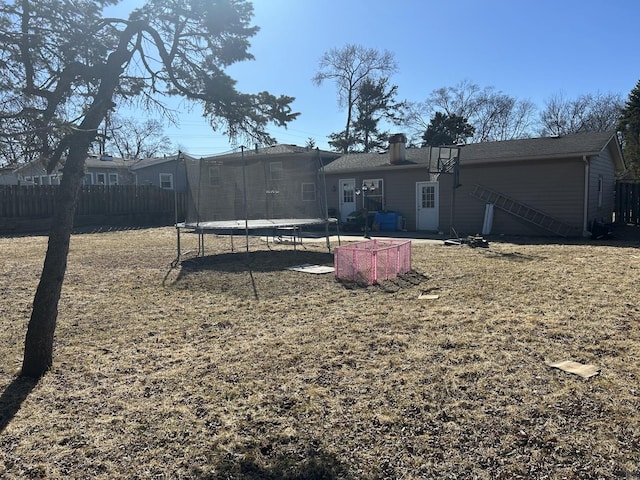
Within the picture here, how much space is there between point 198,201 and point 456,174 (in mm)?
6799

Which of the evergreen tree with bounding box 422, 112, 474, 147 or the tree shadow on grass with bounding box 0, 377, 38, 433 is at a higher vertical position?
the evergreen tree with bounding box 422, 112, 474, 147

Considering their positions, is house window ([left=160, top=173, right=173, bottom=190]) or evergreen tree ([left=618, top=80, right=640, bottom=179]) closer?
evergreen tree ([left=618, top=80, right=640, bottom=179])

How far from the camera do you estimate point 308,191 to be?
1093 centimetres

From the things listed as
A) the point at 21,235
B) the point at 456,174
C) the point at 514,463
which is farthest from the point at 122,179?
the point at 514,463

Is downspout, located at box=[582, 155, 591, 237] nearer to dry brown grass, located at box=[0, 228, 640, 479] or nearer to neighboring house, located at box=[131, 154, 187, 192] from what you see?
dry brown grass, located at box=[0, 228, 640, 479]

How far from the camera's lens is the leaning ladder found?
1373 cm

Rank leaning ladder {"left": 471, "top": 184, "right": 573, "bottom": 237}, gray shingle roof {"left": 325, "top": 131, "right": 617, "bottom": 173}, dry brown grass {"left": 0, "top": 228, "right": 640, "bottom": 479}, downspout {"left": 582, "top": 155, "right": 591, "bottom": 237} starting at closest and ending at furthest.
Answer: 1. dry brown grass {"left": 0, "top": 228, "right": 640, "bottom": 479}
2. downspout {"left": 582, "top": 155, "right": 591, "bottom": 237}
3. gray shingle roof {"left": 325, "top": 131, "right": 617, "bottom": 173}
4. leaning ladder {"left": 471, "top": 184, "right": 573, "bottom": 237}

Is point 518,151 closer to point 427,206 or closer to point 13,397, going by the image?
point 427,206

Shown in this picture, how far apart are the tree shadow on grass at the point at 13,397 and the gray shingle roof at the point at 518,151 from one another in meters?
13.9

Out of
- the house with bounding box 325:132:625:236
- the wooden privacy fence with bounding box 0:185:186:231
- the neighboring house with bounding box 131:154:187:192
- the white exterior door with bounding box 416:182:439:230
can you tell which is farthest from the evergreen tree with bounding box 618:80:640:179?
the neighboring house with bounding box 131:154:187:192

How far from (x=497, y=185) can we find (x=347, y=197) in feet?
20.1

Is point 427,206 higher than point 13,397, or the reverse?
point 427,206

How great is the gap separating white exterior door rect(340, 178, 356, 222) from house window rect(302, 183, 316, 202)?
7.55 m

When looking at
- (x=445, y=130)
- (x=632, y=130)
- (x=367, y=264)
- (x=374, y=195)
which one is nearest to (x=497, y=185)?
(x=374, y=195)
